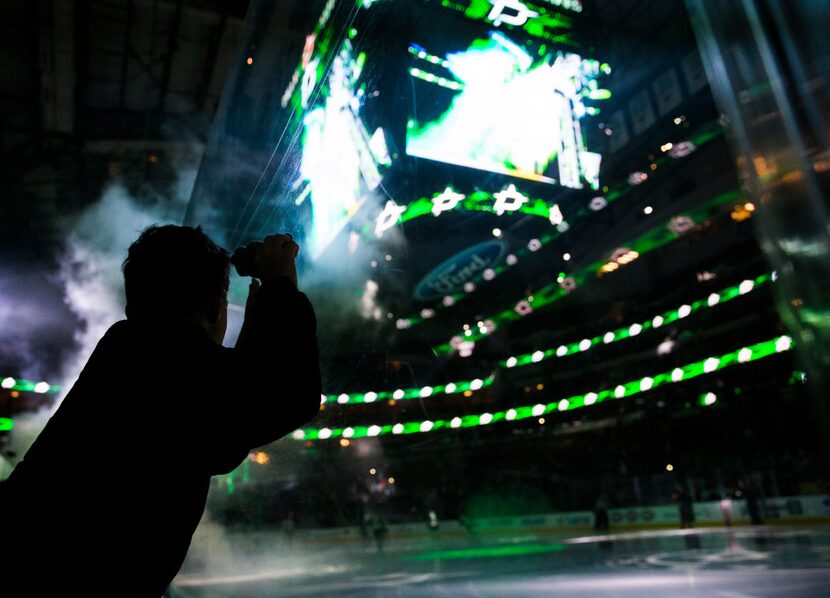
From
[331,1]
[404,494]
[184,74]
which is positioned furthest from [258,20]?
[404,494]

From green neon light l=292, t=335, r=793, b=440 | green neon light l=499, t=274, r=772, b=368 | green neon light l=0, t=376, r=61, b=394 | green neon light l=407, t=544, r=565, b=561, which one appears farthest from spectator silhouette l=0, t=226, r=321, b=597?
green neon light l=499, t=274, r=772, b=368

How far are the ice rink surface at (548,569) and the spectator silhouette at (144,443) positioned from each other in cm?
311

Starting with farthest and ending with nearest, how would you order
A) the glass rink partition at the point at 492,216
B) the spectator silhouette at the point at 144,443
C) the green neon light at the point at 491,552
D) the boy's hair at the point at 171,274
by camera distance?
the green neon light at the point at 491,552 < the glass rink partition at the point at 492,216 < the boy's hair at the point at 171,274 < the spectator silhouette at the point at 144,443

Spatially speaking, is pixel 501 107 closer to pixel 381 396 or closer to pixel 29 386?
pixel 381 396

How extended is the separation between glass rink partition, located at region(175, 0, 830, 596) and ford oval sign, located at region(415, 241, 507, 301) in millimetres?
39

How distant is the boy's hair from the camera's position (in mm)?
812

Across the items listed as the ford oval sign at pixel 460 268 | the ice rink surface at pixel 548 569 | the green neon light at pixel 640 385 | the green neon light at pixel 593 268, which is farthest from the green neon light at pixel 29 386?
the green neon light at pixel 593 268

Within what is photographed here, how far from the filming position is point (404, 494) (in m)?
16.7

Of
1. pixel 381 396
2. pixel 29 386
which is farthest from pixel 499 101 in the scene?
pixel 29 386

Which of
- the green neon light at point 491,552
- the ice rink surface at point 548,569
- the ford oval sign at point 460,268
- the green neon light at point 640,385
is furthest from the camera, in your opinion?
the green neon light at point 640,385

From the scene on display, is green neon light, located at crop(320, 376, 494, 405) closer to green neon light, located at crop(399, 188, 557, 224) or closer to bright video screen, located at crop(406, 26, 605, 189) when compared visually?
green neon light, located at crop(399, 188, 557, 224)

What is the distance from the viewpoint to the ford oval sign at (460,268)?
5477 mm

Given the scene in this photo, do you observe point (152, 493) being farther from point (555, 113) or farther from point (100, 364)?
point (555, 113)

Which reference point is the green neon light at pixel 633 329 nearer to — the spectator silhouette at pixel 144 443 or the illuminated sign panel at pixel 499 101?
the illuminated sign panel at pixel 499 101
